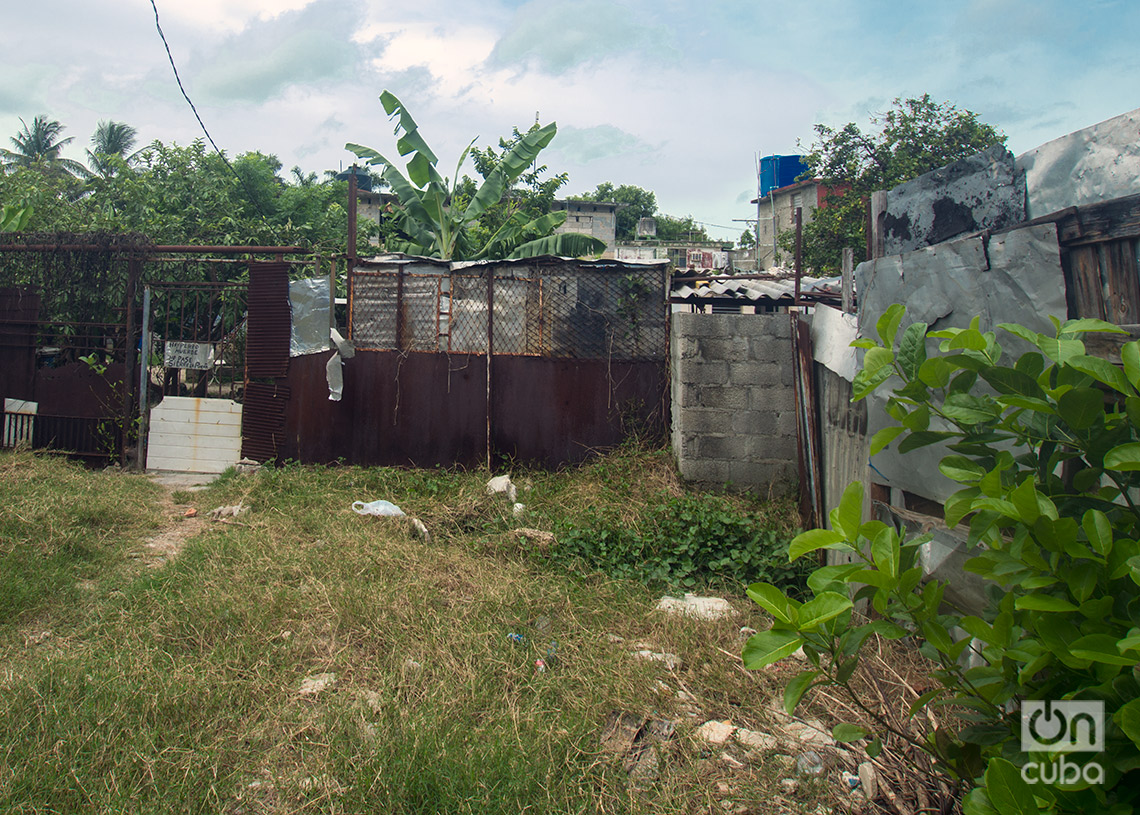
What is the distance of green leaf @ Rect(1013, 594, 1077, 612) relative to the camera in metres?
1.06

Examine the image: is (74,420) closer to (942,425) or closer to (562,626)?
(562,626)

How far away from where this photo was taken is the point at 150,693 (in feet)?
8.77

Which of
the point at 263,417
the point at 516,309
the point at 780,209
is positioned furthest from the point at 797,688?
the point at 780,209

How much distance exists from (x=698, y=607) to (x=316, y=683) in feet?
6.54

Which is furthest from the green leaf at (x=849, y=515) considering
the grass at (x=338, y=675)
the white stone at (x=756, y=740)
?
the white stone at (x=756, y=740)

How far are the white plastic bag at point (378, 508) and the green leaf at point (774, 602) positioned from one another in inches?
176

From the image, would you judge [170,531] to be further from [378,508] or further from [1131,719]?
[1131,719]

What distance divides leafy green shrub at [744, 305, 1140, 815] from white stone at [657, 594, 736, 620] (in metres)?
2.07

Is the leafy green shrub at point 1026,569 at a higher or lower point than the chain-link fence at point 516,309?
lower

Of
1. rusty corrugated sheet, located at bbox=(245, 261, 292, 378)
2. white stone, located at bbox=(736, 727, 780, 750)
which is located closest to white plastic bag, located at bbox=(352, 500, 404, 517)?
rusty corrugated sheet, located at bbox=(245, 261, 292, 378)

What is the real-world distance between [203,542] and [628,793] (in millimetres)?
3757

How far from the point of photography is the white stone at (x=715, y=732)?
2469mm

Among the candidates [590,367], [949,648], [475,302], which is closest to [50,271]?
[475,302]

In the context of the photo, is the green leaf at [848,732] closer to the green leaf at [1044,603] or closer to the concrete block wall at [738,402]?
the green leaf at [1044,603]
